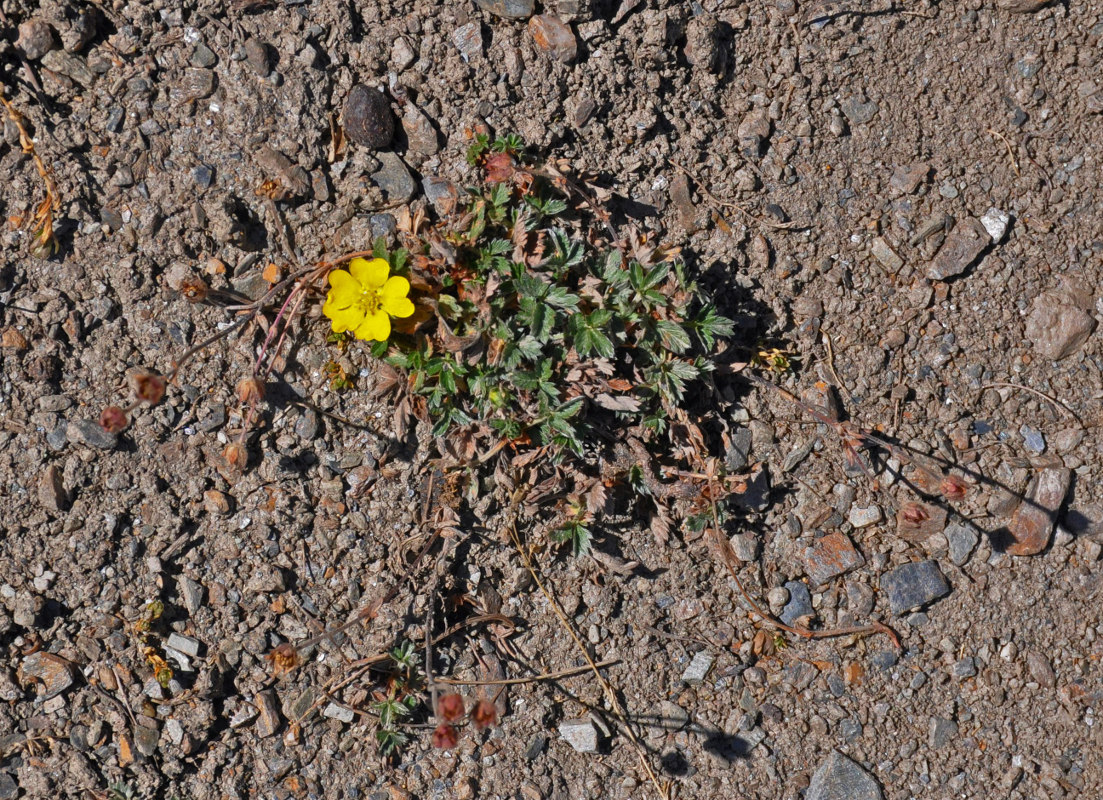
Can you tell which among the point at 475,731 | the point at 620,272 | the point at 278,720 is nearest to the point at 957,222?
the point at 620,272

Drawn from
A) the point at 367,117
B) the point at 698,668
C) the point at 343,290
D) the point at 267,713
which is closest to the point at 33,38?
the point at 367,117

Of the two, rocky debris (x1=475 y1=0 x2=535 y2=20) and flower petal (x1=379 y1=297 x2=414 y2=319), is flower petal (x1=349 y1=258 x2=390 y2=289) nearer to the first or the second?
flower petal (x1=379 y1=297 x2=414 y2=319)

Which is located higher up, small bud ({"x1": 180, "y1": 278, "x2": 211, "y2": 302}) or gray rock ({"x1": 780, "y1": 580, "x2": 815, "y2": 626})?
small bud ({"x1": 180, "y1": 278, "x2": 211, "y2": 302})

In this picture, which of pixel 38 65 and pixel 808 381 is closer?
Result: pixel 38 65

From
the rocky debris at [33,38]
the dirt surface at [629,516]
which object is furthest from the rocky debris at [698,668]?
the rocky debris at [33,38]

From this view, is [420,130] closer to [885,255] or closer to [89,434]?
[89,434]

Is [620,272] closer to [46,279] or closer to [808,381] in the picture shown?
[808,381]

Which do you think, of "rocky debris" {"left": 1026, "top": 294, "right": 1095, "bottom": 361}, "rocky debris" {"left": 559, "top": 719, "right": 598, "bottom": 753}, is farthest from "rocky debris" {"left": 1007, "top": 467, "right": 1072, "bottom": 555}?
"rocky debris" {"left": 559, "top": 719, "right": 598, "bottom": 753}
